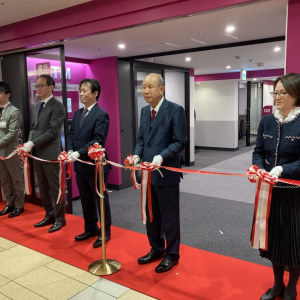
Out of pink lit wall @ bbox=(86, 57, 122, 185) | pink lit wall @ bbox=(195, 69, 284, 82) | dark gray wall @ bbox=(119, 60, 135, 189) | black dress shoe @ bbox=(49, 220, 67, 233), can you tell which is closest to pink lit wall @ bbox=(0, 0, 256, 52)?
pink lit wall @ bbox=(86, 57, 122, 185)

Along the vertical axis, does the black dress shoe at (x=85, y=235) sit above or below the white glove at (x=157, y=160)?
below

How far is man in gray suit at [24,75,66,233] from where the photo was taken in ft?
12.4

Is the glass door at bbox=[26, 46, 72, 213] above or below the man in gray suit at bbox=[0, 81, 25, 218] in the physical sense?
above

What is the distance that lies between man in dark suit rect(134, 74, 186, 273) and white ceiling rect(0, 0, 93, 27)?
1.79 meters

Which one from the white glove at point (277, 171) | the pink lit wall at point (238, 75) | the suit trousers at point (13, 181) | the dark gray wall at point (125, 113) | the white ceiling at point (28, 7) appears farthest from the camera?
the pink lit wall at point (238, 75)

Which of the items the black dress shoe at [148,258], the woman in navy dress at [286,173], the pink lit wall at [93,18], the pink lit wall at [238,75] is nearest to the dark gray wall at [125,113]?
the pink lit wall at [93,18]

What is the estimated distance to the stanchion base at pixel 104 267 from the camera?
286cm

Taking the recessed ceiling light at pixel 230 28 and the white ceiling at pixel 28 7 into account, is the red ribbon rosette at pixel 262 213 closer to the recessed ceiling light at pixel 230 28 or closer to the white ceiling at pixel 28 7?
the recessed ceiling light at pixel 230 28

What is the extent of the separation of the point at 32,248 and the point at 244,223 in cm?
269

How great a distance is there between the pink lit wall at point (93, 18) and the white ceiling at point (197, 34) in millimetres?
192

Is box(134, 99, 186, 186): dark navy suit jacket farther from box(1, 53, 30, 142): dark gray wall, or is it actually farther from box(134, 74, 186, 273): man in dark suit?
box(1, 53, 30, 142): dark gray wall

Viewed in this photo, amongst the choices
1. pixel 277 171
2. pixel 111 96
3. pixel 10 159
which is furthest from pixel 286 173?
pixel 111 96

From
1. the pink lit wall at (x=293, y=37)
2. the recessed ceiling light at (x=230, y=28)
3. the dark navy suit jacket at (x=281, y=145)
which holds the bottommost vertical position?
the dark navy suit jacket at (x=281, y=145)

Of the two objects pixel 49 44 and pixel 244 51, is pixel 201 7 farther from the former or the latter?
pixel 244 51
